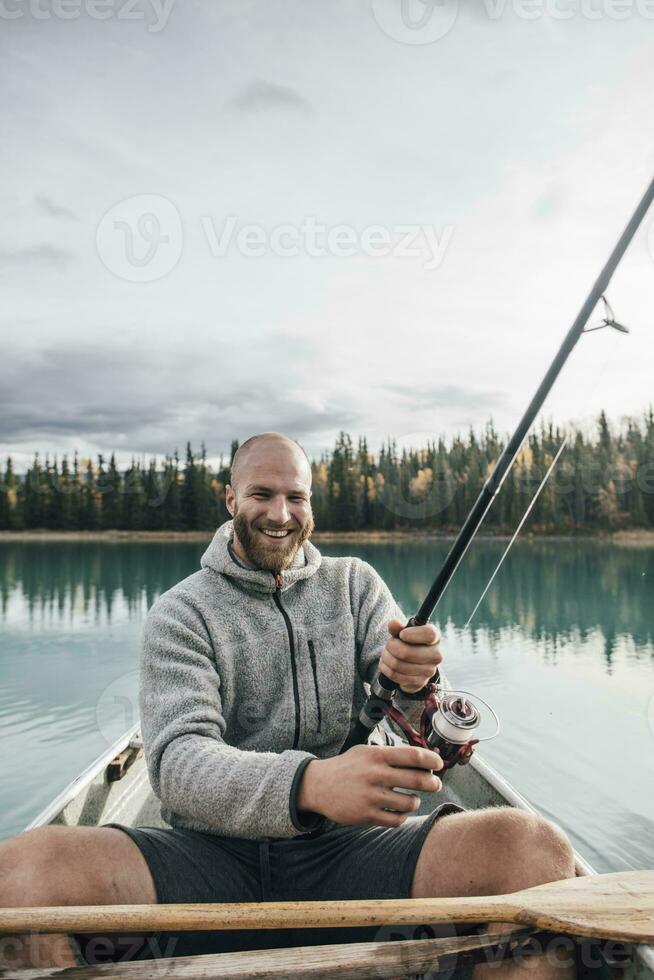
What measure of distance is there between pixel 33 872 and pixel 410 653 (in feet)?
4.70

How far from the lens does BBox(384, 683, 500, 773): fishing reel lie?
2668 millimetres

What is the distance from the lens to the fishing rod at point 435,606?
2.70 metres

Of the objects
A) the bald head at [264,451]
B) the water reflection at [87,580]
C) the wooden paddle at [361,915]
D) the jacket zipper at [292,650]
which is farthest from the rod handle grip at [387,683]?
the water reflection at [87,580]

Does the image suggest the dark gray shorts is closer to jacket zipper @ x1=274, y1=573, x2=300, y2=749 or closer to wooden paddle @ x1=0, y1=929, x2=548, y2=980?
wooden paddle @ x1=0, y1=929, x2=548, y2=980

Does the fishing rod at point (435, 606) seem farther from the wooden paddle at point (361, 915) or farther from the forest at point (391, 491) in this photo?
the forest at point (391, 491)

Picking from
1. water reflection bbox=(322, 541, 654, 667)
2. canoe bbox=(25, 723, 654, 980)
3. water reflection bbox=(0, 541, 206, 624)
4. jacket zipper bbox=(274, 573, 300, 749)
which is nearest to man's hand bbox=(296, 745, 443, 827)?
jacket zipper bbox=(274, 573, 300, 749)

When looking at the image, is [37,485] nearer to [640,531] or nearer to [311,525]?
[640,531]

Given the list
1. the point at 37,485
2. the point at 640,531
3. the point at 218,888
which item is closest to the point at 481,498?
the point at 218,888

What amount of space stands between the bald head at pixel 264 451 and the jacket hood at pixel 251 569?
0.26m

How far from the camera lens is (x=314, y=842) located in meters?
2.65

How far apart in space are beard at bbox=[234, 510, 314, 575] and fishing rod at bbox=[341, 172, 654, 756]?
641 mm

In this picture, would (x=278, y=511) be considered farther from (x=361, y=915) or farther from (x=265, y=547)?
(x=361, y=915)

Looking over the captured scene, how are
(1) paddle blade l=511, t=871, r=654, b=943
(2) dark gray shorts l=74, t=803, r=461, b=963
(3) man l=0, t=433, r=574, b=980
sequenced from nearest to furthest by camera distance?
1. (1) paddle blade l=511, t=871, r=654, b=943
2. (3) man l=0, t=433, r=574, b=980
3. (2) dark gray shorts l=74, t=803, r=461, b=963

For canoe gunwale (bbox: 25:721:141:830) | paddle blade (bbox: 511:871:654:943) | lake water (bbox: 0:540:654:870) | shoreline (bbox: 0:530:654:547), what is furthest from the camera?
shoreline (bbox: 0:530:654:547)
